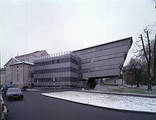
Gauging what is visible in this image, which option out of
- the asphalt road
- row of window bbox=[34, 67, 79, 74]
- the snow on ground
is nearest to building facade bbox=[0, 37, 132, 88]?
row of window bbox=[34, 67, 79, 74]

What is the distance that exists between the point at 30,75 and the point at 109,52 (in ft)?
131

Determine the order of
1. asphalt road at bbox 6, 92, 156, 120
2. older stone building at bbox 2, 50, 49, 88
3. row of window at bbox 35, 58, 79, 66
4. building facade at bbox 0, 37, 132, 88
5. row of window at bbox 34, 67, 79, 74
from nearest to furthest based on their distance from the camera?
asphalt road at bbox 6, 92, 156, 120 → building facade at bbox 0, 37, 132, 88 → row of window at bbox 34, 67, 79, 74 → row of window at bbox 35, 58, 79, 66 → older stone building at bbox 2, 50, 49, 88

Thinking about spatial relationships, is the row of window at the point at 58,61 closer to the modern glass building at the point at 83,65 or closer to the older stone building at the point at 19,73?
the modern glass building at the point at 83,65

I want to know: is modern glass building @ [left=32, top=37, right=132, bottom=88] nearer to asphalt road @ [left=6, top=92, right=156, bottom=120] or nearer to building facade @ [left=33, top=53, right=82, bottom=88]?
building facade @ [left=33, top=53, right=82, bottom=88]

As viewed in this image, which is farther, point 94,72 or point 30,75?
point 30,75

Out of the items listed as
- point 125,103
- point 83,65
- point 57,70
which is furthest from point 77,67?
point 125,103

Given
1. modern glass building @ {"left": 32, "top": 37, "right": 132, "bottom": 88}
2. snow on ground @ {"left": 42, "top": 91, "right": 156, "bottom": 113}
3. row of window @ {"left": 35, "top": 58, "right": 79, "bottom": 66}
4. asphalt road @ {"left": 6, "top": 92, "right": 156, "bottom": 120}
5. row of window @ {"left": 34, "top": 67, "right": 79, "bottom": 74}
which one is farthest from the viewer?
row of window @ {"left": 35, "top": 58, "right": 79, "bottom": 66}

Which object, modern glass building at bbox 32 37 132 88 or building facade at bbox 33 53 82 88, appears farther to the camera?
building facade at bbox 33 53 82 88

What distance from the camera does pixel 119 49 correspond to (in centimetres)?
4844

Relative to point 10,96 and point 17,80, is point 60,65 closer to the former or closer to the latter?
point 17,80

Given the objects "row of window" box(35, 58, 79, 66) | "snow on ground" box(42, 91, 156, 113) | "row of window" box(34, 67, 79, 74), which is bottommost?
"snow on ground" box(42, 91, 156, 113)

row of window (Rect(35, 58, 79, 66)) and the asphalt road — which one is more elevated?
row of window (Rect(35, 58, 79, 66))

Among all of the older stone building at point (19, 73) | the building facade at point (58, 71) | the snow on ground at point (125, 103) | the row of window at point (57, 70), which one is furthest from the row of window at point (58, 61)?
the snow on ground at point (125, 103)

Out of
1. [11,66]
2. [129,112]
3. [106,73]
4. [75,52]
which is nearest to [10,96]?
[129,112]
